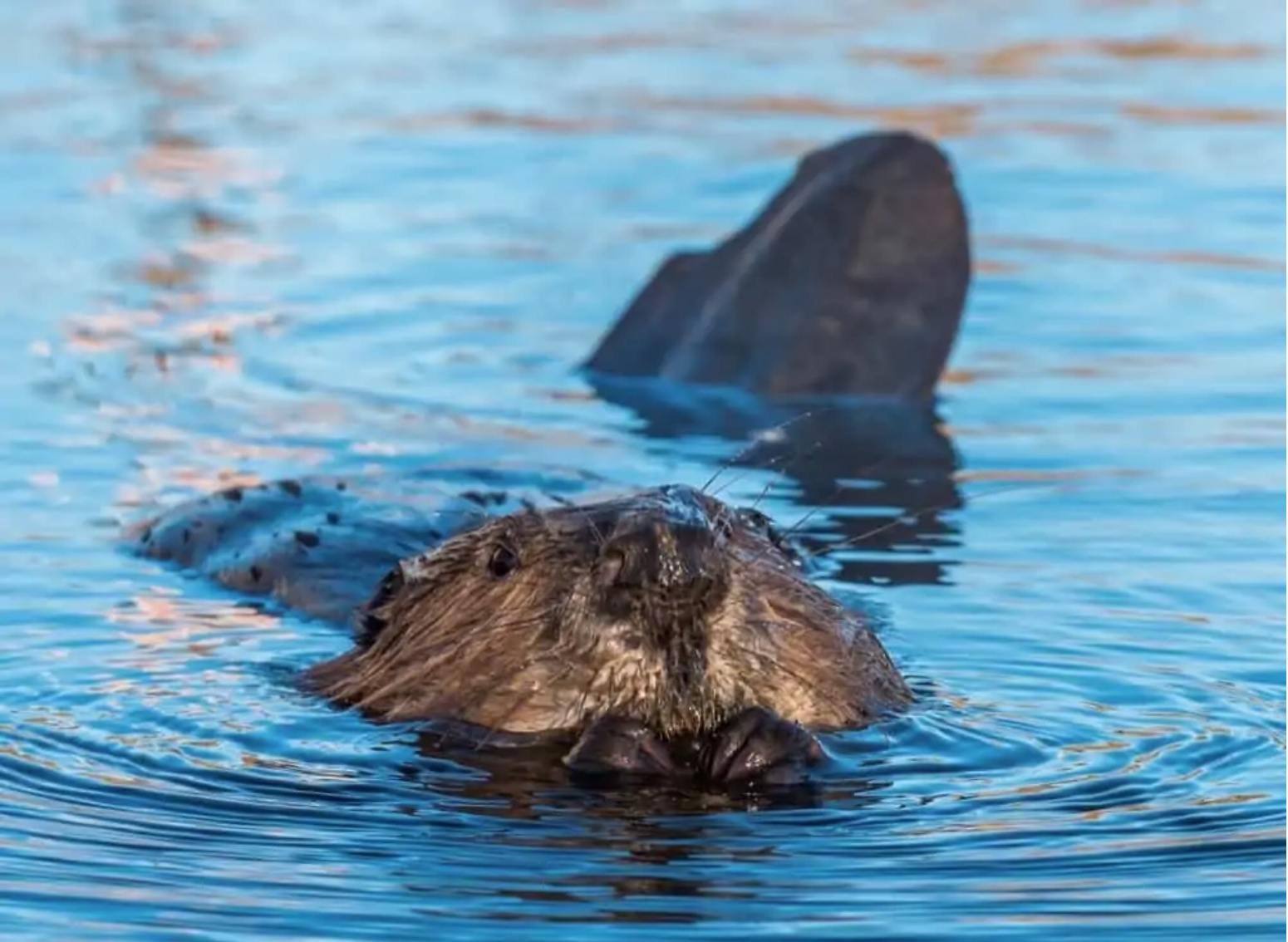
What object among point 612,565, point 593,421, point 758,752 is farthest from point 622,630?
point 593,421

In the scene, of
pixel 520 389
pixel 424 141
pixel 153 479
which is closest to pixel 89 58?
pixel 424 141

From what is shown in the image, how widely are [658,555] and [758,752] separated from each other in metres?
0.43

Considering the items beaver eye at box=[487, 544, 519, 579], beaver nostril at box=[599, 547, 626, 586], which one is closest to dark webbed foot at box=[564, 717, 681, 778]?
beaver nostril at box=[599, 547, 626, 586]

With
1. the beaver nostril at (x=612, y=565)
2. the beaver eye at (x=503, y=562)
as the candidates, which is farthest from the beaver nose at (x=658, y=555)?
the beaver eye at (x=503, y=562)

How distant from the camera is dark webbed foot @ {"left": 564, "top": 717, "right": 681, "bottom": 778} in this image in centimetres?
547

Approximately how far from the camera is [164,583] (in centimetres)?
743

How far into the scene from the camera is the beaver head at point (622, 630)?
5406 millimetres

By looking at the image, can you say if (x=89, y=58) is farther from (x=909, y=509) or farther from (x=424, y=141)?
(x=909, y=509)

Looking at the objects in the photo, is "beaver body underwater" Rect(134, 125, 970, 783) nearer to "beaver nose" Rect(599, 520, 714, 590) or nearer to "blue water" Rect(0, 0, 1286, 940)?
"beaver nose" Rect(599, 520, 714, 590)

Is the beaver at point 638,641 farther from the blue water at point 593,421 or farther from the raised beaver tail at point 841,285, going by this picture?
the raised beaver tail at point 841,285

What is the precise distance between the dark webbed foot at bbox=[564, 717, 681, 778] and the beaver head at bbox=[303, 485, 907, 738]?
44 millimetres

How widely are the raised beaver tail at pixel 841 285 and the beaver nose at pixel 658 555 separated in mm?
3764

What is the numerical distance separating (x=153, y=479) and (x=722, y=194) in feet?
16.5

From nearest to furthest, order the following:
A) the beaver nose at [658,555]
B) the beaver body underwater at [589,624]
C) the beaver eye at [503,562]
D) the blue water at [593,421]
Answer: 1. the blue water at [593,421]
2. the beaver nose at [658,555]
3. the beaver body underwater at [589,624]
4. the beaver eye at [503,562]
